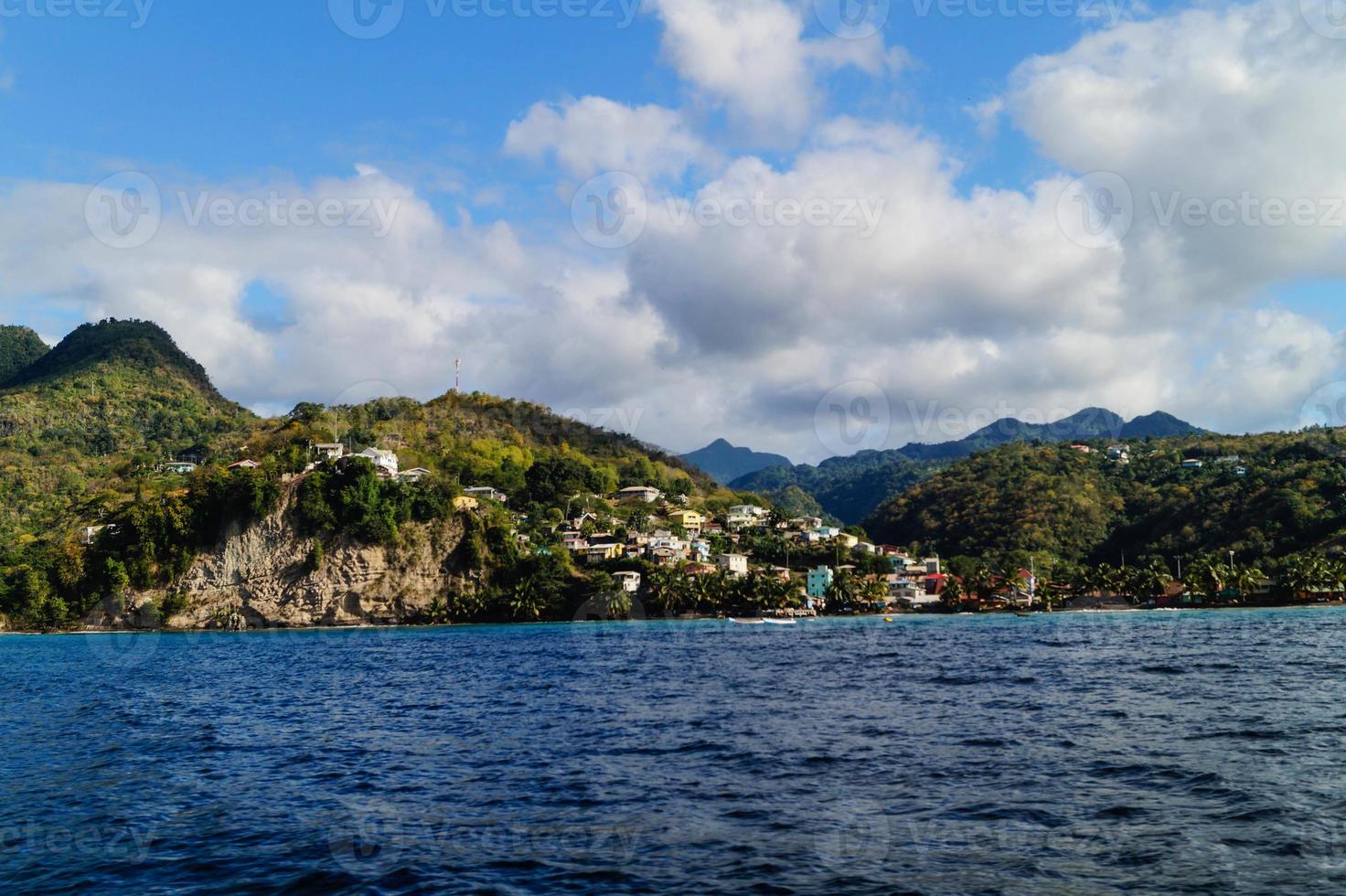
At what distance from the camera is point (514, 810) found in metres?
20.2

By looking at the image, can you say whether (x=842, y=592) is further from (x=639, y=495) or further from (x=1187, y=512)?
(x=1187, y=512)

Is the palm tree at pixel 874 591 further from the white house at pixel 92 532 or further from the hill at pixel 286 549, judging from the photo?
the white house at pixel 92 532

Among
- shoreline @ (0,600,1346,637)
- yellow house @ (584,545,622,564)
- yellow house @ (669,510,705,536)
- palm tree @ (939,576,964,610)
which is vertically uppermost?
yellow house @ (669,510,705,536)

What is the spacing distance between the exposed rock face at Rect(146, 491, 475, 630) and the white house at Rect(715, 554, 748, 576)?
141ft

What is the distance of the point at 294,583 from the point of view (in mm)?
121812

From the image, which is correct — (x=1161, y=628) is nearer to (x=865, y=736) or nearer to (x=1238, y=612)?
(x=1238, y=612)

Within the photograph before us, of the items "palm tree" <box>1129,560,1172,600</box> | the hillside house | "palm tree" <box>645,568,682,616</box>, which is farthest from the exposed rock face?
"palm tree" <box>1129,560,1172,600</box>

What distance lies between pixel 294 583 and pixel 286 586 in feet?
3.22

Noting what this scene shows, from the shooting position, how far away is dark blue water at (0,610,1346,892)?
15836mm

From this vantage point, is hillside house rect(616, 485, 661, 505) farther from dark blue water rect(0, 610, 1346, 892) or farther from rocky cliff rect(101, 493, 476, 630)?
dark blue water rect(0, 610, 1346, 892)

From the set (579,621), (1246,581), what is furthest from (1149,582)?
(579,621)

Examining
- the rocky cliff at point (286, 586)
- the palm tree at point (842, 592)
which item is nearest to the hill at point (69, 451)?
the rocky cliff at point (286, 586)

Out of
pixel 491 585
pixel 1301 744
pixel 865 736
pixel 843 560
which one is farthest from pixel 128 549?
pixel 1301 744

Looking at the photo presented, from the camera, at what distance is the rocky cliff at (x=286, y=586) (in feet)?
389
